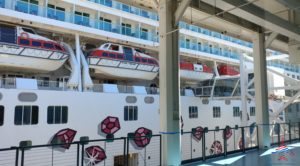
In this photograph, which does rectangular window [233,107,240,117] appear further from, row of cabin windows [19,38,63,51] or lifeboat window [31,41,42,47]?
lifeboat window [31,41,42,47]

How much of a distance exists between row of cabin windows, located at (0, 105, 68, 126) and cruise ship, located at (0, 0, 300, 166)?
0.04 meters

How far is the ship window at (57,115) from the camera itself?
12.2 meters

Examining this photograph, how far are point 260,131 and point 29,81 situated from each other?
9.32 meters

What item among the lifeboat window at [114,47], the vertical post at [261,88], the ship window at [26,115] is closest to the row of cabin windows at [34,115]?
the ship window at [26,115]

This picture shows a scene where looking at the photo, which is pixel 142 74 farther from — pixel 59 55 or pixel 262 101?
pixel 262 101

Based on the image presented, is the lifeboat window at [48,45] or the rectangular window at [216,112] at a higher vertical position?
the lifeboat window at [48,45]

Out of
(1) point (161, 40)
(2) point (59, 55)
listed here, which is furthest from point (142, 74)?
(1) point (161, 40)

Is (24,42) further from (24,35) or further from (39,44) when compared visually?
(39,44)

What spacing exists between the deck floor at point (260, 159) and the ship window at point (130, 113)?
8007mm

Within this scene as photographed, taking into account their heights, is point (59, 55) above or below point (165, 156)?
above

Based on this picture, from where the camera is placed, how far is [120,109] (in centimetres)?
1456

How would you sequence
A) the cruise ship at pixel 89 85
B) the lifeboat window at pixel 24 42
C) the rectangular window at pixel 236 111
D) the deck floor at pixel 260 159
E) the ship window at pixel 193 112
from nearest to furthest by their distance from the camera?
the deck floor at pixel 260 159
the cruise ship at pixel 89 85
the lifeboat window at pixel 24 42
the ship window at pixel 193 112
the rectangular window at pixel 236 111

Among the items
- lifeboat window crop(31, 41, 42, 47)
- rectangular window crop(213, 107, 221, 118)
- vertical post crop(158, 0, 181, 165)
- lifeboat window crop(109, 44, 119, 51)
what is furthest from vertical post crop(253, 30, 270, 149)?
rectangular window crop(213, 107, 221, 118)

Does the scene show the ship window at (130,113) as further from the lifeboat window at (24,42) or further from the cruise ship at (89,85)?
the lifeboat window at (24,42)
